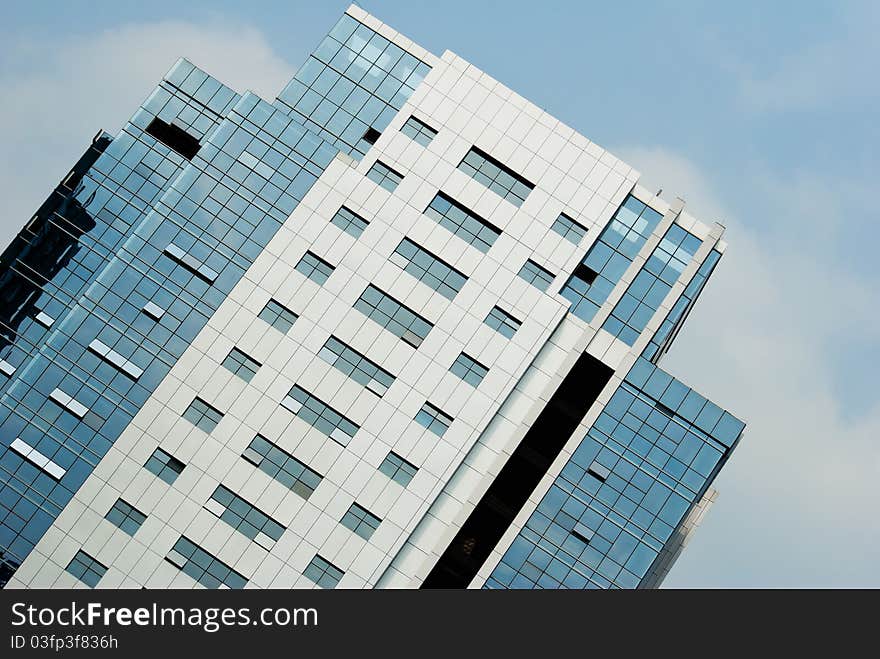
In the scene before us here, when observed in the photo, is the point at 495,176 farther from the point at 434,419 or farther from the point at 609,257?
the point at 434,419

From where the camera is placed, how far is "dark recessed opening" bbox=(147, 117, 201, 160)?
269ft

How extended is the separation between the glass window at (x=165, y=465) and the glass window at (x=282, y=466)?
405 centimetres

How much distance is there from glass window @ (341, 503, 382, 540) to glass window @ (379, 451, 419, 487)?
8.75 ft

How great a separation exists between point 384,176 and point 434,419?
55.9 feet

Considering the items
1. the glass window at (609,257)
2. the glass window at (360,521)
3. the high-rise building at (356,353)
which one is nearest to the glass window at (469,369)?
the high-rise building at (356,353)

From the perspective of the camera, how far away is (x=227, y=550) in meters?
66.2

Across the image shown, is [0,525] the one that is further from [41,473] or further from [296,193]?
[296,193]

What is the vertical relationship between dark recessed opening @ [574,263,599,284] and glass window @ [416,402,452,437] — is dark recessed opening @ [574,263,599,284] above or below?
above

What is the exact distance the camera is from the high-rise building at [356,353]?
6700 cm

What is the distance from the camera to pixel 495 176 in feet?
245

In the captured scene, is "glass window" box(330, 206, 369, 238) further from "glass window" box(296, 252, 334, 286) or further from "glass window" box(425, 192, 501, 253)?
"glass window" box(425, 192, 501, 253)

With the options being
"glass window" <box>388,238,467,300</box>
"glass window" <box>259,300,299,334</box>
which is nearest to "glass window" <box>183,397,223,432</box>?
"glass window" <box>259,300,299,334</box>
